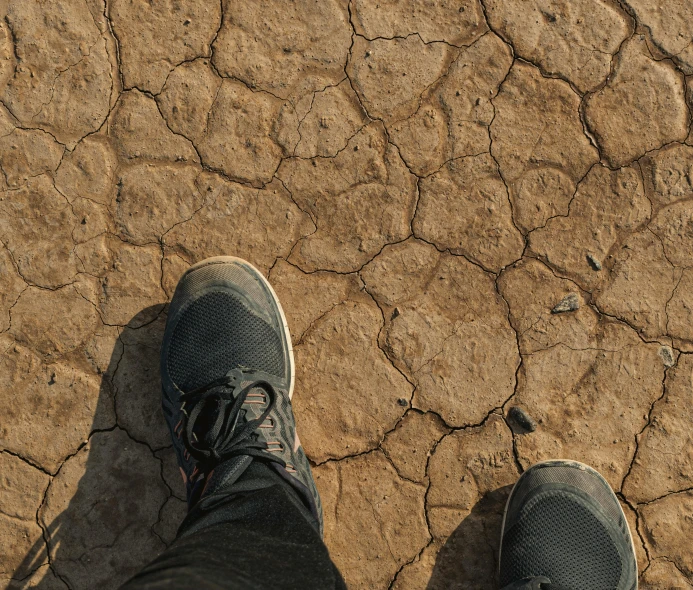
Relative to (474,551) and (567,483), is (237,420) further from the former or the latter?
(567,483)

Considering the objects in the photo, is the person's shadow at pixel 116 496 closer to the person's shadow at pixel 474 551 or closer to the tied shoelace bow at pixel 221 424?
the tied shoelace bow at pixel 221 424

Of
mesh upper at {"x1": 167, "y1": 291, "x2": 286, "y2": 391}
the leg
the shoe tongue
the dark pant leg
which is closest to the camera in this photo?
the dark pant leg

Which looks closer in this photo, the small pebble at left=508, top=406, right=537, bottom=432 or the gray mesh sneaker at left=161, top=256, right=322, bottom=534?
the gray mesh sneaker at left=161, top=256, right=322, bottom=534

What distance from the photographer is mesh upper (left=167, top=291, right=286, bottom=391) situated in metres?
2.03

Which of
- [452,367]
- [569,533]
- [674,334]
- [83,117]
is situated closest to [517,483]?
[569,533]

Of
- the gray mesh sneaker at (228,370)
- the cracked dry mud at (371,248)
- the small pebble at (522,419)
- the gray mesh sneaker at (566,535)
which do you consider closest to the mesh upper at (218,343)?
the gray mesh sneaker at (228,370)

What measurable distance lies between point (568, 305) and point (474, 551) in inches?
36.1

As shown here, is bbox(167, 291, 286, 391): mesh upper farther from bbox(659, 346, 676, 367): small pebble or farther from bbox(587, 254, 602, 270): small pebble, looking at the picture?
bbox(659, 346, 676, 367): small pebble

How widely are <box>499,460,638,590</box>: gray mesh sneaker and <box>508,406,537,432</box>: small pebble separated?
0.14 m

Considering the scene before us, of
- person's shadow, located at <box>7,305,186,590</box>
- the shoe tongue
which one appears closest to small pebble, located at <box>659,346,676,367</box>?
the shoe tongue

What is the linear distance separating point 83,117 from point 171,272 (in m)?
0.66

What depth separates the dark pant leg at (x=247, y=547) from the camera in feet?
4.24

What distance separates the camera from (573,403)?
2.07 metres

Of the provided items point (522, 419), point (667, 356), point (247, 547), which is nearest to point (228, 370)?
point (247, 547)
